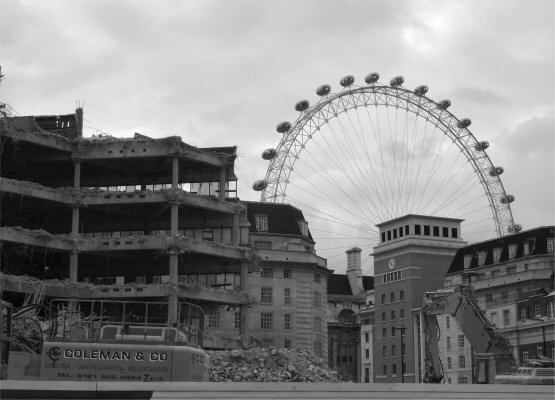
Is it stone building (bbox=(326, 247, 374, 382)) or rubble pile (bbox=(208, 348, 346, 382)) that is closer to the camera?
rubble pile (bbox=(208, 348, 346, 382))

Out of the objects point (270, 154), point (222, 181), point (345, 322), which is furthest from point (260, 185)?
point (345, 322)

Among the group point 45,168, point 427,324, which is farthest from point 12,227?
point 427,324

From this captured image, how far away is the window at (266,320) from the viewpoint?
4168 inches

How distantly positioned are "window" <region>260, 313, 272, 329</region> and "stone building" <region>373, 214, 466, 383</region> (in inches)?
1307

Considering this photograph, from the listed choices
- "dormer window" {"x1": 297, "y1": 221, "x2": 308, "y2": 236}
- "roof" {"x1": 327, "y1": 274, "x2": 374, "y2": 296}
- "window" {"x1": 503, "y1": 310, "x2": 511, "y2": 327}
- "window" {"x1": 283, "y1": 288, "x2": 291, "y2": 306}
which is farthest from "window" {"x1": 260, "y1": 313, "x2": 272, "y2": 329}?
"roof" {"x1": 327, "y1": 274, "x2": 374, "y2": 296}

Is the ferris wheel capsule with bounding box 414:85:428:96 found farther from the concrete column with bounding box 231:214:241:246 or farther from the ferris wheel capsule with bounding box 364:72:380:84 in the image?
the concrete column with bounding box 231:214:241:246

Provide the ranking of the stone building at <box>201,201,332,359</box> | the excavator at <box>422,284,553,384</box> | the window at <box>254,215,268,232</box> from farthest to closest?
the window at <box>254,215,268,232</box>, the stone building at <box>201,201,332,359</box>, the excavator at <box>422,284,553,384</box>

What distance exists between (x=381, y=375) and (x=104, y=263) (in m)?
68.0

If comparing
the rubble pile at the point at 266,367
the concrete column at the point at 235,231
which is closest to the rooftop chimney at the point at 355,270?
the concrete column at the point at 235,231

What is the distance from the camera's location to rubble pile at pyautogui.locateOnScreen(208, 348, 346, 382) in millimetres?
60125

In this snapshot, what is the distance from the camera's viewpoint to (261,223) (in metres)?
110

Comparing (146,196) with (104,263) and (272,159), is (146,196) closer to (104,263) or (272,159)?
(104,263)

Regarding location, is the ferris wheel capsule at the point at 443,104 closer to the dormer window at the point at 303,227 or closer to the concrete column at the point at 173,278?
the dormer window at the point at 303,227

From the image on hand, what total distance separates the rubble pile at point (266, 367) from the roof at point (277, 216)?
44517mm
